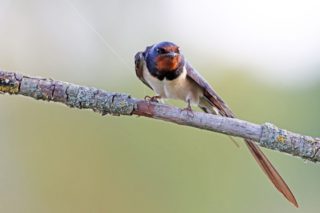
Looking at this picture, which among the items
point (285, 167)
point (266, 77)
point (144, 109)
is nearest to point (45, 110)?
point (285, 167)

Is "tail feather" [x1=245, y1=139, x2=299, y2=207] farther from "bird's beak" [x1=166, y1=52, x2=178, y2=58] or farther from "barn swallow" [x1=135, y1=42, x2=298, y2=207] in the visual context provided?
"bird's beak" [x1=166, y1=52, x2=178, y2=58]

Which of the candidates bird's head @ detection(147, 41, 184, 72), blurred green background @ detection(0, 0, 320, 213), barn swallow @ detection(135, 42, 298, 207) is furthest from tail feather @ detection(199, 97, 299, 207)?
blurred green background @ detection(0, 0, 320, 213)

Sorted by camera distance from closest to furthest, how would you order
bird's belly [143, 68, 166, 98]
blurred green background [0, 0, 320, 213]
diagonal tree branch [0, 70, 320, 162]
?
1. diagonal tree branch [0, 70, 320, 162]
2. bird's belly [143, 68, 166, 98]
3. blurred green background [0, 0, 320, 213]

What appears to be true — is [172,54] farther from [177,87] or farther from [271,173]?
[271,173]

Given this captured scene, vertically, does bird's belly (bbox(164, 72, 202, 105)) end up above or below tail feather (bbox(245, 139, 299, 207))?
above

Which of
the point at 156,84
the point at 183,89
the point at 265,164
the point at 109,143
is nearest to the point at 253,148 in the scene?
the point at 265,164
